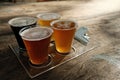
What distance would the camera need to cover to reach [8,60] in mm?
849

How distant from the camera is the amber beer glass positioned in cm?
71

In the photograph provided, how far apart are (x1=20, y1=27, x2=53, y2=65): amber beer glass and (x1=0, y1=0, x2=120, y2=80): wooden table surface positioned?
0.07 meters

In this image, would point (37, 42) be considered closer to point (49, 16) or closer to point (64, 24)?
point (64, 24)

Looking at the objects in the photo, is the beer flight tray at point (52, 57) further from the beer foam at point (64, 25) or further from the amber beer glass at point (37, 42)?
the beer foam at point (64, 25)

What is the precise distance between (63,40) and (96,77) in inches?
9.1

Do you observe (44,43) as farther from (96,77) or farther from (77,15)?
(77,15)

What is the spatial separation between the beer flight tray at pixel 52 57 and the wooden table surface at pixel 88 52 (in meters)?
0.02

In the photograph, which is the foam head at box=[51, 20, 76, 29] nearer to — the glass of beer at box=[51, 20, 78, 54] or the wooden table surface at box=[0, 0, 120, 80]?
the glass of beer at box=[51, 20, 78, 54]

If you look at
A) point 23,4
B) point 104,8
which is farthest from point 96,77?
point 23,4

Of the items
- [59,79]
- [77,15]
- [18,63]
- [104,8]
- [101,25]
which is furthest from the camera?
[104,8]

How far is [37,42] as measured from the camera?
2.33 ft

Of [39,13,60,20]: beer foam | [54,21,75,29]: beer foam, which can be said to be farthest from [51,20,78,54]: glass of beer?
[39,13,60,20]: beer foam

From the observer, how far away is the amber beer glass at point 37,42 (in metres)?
0.71

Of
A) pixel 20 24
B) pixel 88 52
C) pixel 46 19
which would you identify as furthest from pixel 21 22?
pixel 88 52
